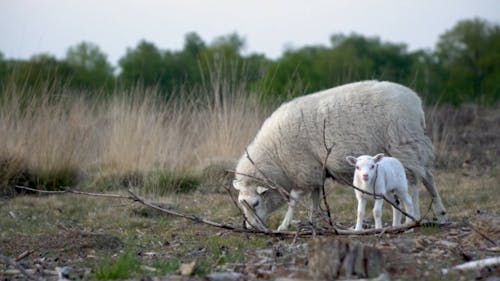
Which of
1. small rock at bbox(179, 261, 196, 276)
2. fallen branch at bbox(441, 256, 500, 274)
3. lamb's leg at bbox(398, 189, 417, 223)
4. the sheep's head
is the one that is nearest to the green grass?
small rock at bbox(179, 261, 196, 276)

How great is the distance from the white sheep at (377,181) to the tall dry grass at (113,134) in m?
5.68

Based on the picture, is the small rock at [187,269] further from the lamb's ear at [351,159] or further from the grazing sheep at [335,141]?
the grazing sheep at [335,141]

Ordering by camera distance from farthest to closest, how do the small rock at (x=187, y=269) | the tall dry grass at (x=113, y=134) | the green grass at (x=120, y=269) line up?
the tall dry grass at (x=113, y=134)
the green grass at (x=120, y=269)
the small rock at (x=187, y=269)

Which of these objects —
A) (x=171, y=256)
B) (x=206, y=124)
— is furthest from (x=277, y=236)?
(x=206, y=124)

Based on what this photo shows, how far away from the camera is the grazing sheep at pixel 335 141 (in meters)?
9.04

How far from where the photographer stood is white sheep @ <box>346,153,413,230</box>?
24.6 ft

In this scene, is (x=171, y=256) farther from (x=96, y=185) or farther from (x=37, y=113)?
(x=37, y=113)

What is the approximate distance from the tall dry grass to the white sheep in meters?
5.68

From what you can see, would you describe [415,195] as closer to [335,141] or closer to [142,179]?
[335,141]

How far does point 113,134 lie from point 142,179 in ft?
4.72

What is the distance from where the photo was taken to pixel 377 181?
25.2 feet

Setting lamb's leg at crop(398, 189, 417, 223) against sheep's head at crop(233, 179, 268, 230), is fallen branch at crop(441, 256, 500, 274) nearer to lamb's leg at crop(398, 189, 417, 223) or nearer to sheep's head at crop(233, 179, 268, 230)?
lamb's leg at crop(398, 189, 417, 223)

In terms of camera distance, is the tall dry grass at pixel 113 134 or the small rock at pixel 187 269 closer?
the small rock at pixel 187 269

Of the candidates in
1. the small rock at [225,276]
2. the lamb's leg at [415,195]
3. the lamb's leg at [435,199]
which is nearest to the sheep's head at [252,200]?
the lamb's leg at [415,195]
